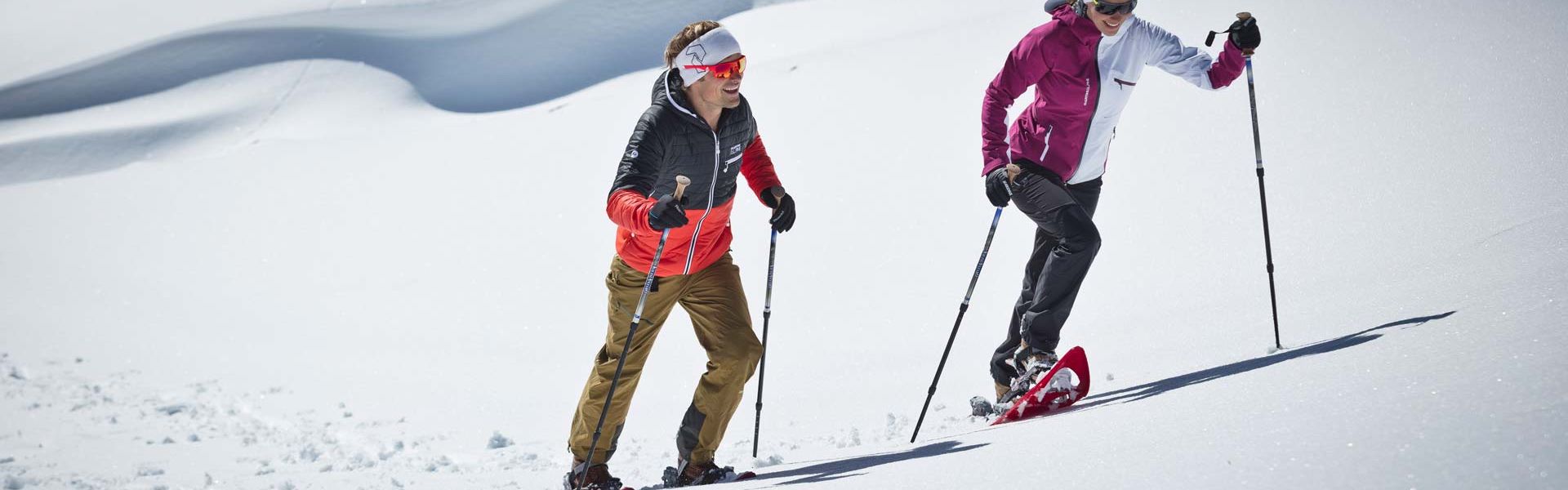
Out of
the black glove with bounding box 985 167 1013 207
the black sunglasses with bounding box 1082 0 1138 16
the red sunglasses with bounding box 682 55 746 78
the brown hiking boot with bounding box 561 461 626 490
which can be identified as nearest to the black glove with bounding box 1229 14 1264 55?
the black sunglasses with bounding box 1082 0 1138 16

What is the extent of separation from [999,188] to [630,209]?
1.58 m

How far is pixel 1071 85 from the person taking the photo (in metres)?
4.75

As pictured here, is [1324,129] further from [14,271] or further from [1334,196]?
[14,271]

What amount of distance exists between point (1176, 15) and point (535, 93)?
30.4 ft

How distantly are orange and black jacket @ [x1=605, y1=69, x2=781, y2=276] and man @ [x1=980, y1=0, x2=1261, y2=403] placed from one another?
3.49 feet

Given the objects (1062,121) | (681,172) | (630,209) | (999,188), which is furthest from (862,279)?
(630,209)

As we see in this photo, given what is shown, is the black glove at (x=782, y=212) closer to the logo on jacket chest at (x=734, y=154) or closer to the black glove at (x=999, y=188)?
the logo on jacket chest at (x=734, y=154)

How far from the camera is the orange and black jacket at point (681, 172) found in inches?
156

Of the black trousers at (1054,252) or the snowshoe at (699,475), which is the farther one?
the black trousers at (1054,252)

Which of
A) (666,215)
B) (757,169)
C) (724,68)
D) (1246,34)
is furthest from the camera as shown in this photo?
(1246,34)

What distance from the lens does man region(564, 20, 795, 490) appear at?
13.5 feet

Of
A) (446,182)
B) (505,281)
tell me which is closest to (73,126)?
(446,182)

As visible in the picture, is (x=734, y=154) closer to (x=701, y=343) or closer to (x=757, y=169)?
(x=757, y=169)

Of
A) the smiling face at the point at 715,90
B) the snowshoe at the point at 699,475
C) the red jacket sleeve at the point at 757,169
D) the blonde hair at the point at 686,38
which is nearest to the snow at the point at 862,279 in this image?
the snowshoe at the point at 699,475
